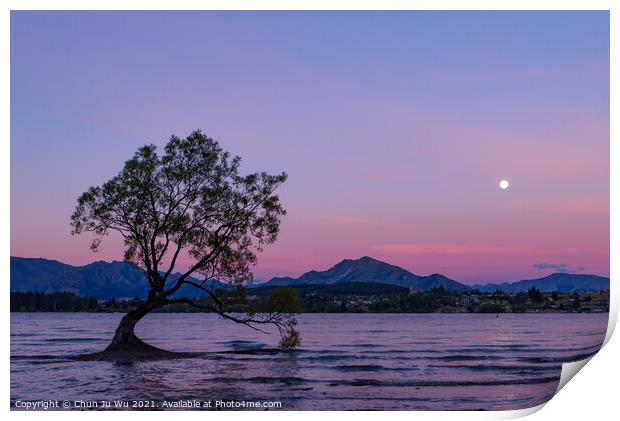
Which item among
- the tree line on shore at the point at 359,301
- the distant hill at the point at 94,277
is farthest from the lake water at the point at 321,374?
the distant hill at the point at 94,277

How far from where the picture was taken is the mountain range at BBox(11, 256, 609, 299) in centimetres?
1487

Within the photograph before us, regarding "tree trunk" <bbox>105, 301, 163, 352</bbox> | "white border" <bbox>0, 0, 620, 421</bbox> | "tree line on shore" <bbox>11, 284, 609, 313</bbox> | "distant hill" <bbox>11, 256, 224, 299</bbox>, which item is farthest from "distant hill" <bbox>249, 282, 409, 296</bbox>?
"white border" <bbox>0, 0, 620, 421</bbox>

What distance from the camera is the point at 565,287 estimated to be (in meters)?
16.0

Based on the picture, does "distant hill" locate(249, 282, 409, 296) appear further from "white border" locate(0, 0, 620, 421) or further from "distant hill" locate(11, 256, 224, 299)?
"white border" locate(0, 0, 620, 421)

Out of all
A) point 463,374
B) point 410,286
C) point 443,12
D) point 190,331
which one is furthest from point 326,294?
point 190,331

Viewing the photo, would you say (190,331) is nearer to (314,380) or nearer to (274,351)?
(274,351)

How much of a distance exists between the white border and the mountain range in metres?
2.39

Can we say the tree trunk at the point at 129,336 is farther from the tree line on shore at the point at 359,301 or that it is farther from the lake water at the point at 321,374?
the lake water at the point at 321,374

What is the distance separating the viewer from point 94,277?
1548 cm

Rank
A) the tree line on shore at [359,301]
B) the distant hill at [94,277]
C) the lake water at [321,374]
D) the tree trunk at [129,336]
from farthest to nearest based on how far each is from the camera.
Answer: the tree line on shore at [359,301] → the tree trunk at [129,336] → the distant hill at [94,277] → the lake water at [321,374]

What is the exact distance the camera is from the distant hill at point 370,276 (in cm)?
1549
